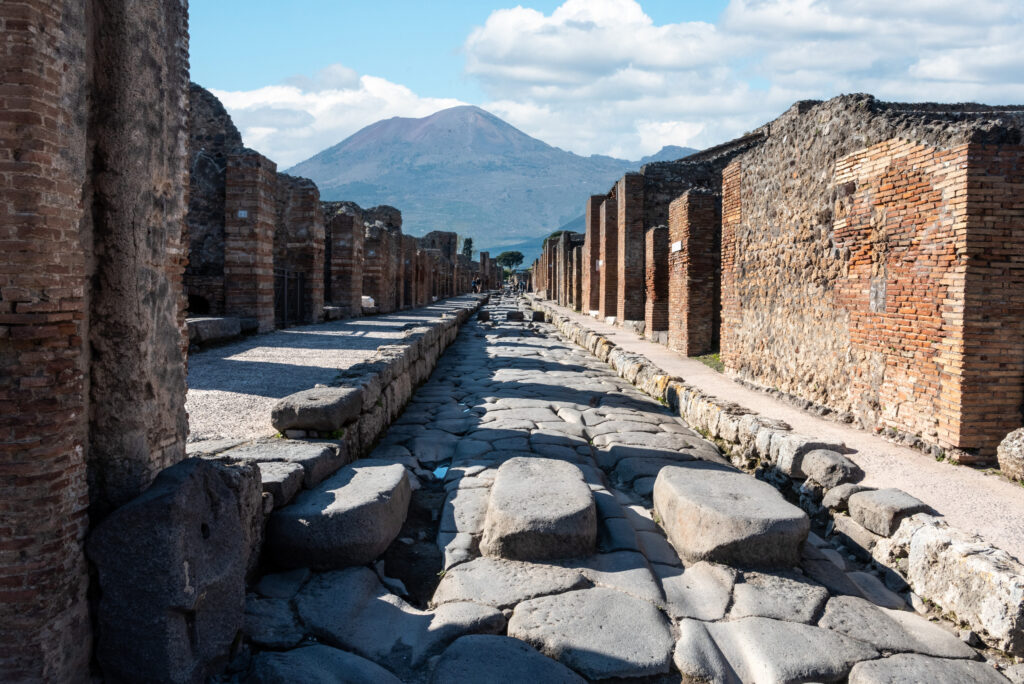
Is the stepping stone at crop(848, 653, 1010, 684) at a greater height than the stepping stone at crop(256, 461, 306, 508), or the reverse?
the stepping stone at crop(256, 461, 306, 508)

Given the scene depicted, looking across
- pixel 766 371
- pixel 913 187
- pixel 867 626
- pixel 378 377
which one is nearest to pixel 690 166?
pixel 766 371

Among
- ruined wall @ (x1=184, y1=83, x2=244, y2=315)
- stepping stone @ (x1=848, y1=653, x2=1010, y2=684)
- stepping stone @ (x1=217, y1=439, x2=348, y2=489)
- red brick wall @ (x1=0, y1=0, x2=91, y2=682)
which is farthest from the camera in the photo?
ruined wall @ (x1=184, y1=83, x2=244, y2=315)

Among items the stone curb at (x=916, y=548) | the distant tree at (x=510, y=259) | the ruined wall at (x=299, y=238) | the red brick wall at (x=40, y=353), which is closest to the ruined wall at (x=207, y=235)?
the ruined wall at (x=299, y=238)

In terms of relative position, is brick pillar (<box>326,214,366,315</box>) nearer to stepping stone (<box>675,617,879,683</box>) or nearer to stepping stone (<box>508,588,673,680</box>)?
stepping stone (<box>508,588,673,680</box>)

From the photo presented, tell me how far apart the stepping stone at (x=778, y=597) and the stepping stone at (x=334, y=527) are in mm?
1627

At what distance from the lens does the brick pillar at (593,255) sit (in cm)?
2133

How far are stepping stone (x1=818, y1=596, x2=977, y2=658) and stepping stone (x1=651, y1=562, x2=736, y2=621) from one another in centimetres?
40

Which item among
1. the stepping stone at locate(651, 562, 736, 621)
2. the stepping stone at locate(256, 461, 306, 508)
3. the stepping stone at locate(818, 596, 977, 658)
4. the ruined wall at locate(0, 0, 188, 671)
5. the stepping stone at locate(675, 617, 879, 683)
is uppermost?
the ruined wall at locate(0, 0, 188, 671)

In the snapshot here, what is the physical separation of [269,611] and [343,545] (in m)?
0.44

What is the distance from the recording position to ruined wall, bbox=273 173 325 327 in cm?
1244

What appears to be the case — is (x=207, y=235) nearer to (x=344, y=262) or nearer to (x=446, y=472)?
(x=344, y=262)

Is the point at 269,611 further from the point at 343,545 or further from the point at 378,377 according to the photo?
the point at 378,377

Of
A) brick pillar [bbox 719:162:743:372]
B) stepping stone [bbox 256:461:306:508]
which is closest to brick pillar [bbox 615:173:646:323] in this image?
brick pillar [bbox 719:162:743:372]

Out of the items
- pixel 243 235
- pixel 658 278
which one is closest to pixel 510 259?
pixel 658 278
